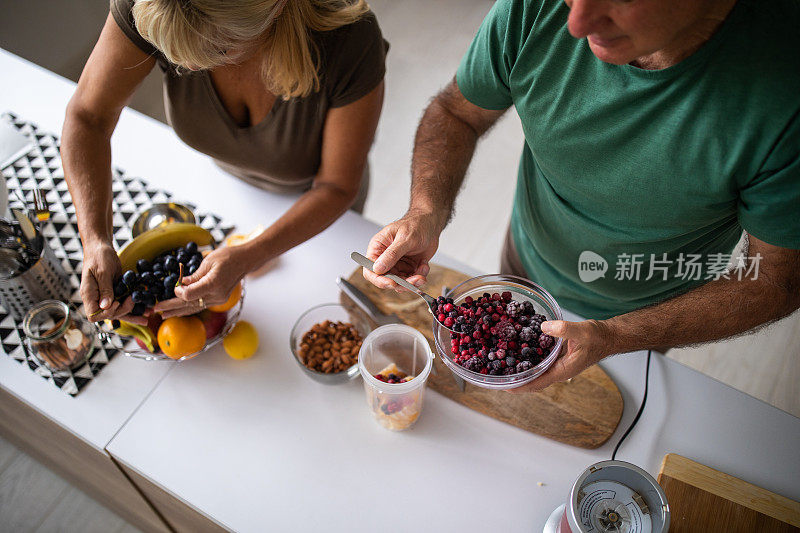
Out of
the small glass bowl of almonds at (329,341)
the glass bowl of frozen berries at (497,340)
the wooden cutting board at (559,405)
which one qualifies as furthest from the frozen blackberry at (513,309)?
the small glass bowl of almonds at (329,341)

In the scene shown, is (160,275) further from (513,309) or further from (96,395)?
(513,309)

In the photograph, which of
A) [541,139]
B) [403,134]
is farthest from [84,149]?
[403,134]

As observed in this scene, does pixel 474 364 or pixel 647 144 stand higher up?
pixel 647 144

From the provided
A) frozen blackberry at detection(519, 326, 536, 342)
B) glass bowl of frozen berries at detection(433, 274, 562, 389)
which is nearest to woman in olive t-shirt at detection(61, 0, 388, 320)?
glass bowl of frozen berries at detection(433, 274, 562, 389)

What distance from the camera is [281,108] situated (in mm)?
1446

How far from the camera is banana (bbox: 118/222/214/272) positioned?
4.36 feet

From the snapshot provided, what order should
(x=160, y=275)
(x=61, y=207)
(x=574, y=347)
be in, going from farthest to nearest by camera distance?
(x=61, y=207), (x=160, y=275), (x=574, y=347)

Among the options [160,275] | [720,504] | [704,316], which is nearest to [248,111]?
[160,275]

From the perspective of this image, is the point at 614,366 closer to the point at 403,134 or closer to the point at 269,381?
the point at 269,381

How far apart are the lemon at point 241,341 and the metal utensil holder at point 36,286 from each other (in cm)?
46

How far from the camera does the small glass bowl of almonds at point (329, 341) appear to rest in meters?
1.33

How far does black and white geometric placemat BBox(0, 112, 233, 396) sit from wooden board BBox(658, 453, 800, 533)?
1.30m

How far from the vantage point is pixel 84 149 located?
4.82ft

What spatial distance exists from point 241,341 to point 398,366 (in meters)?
0.39
